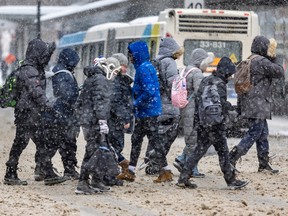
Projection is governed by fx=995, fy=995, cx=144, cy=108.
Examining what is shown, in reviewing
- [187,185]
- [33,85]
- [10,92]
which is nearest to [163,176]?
[187,185]

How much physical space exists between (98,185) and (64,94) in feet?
4.53

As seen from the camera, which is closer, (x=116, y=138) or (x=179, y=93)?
(x=116, y=138)

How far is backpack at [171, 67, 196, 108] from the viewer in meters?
12.7

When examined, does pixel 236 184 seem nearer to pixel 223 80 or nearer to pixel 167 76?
pixel 223 80

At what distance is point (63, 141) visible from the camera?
40.3ft

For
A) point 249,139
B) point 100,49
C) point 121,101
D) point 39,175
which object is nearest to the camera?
point 121,101

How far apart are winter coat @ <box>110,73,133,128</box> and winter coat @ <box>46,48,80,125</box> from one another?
1.62 feet

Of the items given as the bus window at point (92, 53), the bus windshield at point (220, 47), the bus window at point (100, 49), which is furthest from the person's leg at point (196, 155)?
the bus window at point (92, 53)

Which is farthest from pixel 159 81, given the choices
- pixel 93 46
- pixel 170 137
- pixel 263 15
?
pixel 93 46

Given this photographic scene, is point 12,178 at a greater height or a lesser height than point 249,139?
lesser

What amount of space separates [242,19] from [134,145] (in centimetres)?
1131

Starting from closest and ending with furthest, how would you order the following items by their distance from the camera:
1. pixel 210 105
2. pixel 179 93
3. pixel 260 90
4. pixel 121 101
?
pixel 210 105 < pixel 121 101 < pixel 179 93 < pixel 260 90

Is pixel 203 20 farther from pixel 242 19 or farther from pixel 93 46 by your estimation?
pixel 93 46

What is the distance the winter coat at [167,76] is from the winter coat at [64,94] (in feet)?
4.90
